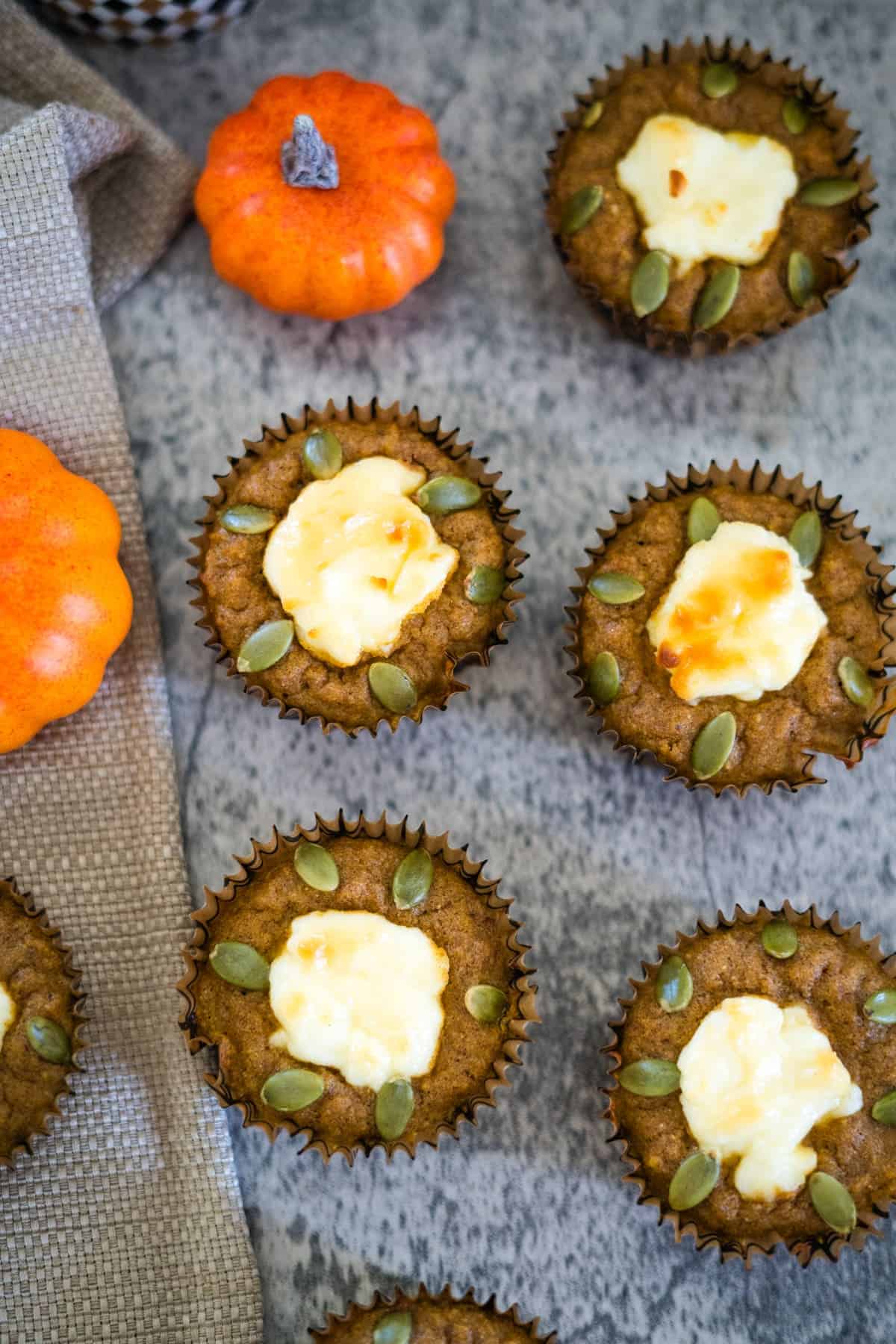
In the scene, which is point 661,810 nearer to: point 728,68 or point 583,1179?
point 583,1179

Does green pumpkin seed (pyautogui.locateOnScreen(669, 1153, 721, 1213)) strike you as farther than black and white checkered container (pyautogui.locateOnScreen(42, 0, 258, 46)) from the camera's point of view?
No

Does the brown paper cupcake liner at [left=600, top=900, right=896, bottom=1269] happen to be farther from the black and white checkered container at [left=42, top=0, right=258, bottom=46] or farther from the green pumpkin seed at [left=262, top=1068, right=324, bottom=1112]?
the black and white checkered container at [left=42, top=0, right=258, bottom=46]

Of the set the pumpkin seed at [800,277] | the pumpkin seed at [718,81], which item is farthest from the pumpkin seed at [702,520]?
the pumpkin seed at [718,81]

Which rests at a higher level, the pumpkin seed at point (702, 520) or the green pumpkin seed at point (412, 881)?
the pumpkin seed at point (702, 520)

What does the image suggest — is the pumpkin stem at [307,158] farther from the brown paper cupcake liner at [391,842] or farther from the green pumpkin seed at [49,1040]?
the green pumpkin seed at [49,1040]

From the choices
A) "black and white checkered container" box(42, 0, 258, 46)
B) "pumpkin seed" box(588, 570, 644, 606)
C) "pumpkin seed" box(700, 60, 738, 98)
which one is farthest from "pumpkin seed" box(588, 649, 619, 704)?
"black and white checkered container" box(42, 0, 258, 46)

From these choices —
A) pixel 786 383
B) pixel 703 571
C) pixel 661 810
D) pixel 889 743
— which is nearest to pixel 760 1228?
pixel 661 810
